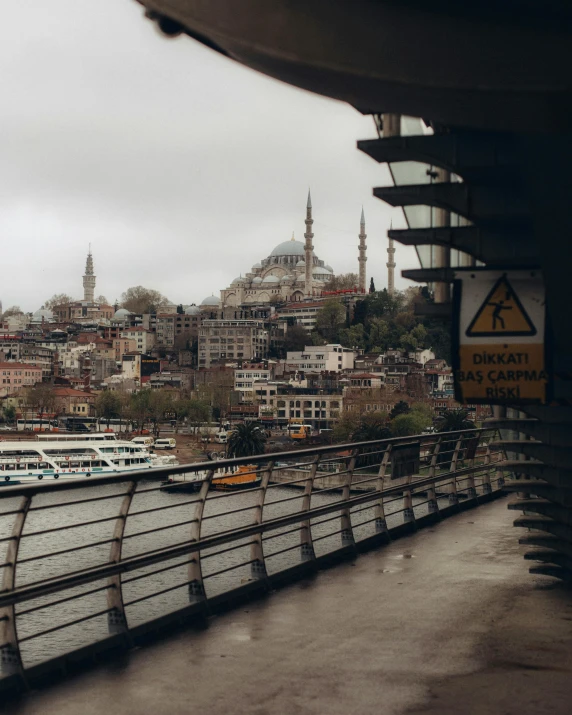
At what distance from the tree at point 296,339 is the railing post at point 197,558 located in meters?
154

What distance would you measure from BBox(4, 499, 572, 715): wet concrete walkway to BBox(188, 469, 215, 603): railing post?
203mm

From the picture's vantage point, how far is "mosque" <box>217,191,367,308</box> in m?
176

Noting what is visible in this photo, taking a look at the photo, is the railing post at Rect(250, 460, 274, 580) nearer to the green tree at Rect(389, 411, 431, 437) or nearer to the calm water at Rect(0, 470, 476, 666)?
the calm water at Rect(0, 470, 476, 666)

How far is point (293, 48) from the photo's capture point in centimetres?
301

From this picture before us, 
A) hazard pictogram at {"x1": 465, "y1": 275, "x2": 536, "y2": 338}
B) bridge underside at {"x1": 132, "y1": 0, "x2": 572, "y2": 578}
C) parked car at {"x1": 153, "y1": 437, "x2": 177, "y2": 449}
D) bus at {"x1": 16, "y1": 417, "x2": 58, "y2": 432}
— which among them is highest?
bridge underside at {"x1": 132, "y1": 0, "x2": 572, "y2": 578}

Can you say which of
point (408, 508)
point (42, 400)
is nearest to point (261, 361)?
point (42, 400)

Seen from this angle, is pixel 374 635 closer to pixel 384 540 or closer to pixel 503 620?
pixel 503 620

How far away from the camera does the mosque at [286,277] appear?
17550cm

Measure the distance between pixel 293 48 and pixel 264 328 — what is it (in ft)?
533

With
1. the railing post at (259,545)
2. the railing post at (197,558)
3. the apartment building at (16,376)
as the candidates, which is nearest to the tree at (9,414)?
the apartment building at (16,376)

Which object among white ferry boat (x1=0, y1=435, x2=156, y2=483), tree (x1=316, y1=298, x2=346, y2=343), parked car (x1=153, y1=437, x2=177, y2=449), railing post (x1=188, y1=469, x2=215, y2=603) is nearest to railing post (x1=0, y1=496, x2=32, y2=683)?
railing post (x1=188, y1=469, x2=215, y2=603)

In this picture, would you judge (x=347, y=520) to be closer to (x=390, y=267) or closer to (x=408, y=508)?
(x=408, y=508)

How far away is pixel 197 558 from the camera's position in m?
5.83

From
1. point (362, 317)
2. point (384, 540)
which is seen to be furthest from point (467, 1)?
point (362, 317)
